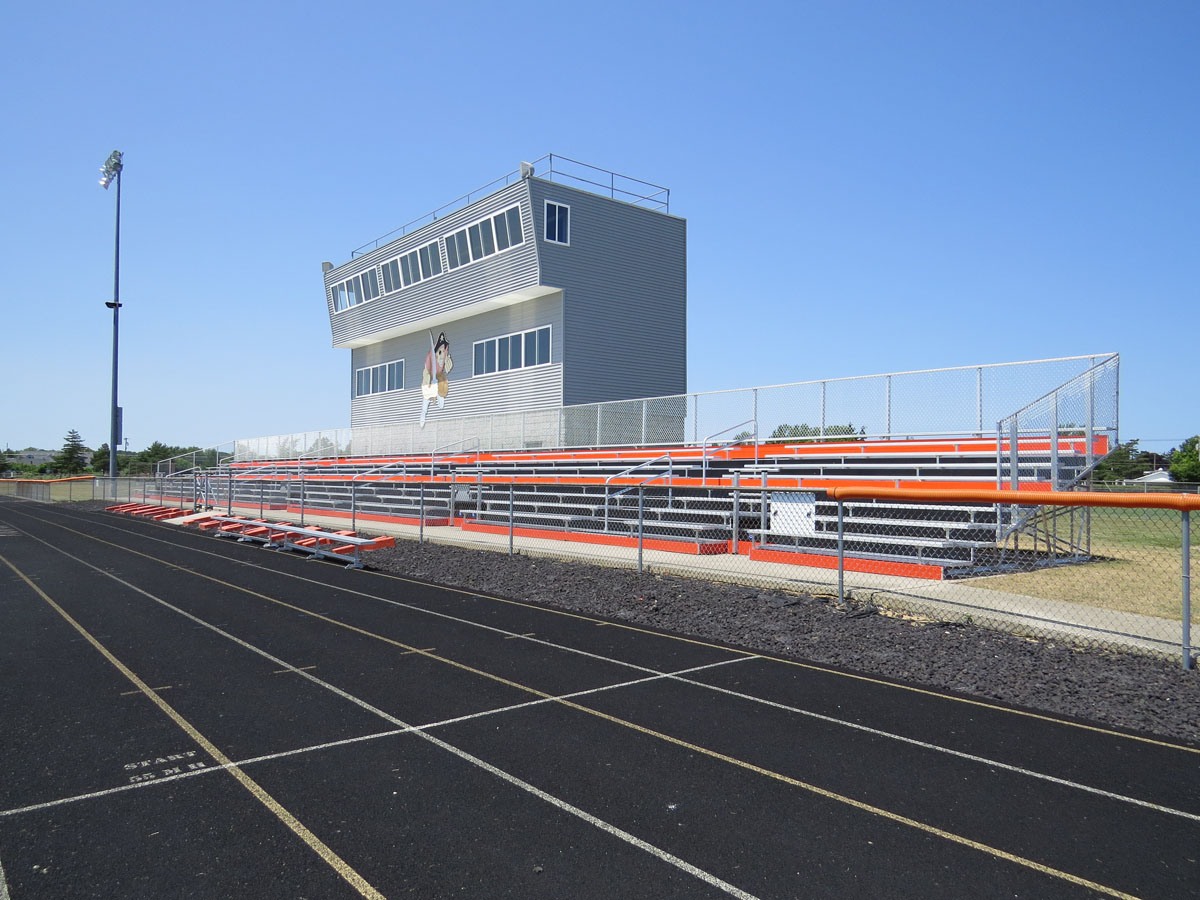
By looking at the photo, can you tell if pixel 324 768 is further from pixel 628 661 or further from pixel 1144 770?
pixel 1144 770

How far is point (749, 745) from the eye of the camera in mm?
5934

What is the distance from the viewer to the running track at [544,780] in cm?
404

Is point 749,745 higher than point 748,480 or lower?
lower

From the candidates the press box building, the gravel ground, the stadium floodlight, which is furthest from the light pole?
the gravel ground

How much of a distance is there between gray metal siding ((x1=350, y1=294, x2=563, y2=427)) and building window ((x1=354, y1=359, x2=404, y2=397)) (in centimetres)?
28

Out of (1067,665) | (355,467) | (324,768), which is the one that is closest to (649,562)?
(1067,665)

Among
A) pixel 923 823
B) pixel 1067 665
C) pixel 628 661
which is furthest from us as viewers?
pixel 628 661

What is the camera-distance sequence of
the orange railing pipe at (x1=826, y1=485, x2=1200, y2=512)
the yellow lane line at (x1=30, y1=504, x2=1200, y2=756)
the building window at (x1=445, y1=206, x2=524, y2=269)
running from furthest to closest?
the building window at (x1=445, y1=206, x2=524, y2=269) < the orange railing pipe at (x1=826, y1=485, x2=1200, y2=512) < the yellow lane line at (x1=30, y1=504, x2=1200, y2=756)

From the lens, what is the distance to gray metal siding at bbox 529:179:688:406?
29.1 metres

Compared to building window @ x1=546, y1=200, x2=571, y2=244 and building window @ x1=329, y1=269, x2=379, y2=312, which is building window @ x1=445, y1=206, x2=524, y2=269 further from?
building window @ x1=329, y1=269, x2=379, y2=312

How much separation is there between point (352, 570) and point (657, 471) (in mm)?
8749

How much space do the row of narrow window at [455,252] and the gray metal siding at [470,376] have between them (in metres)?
2.24

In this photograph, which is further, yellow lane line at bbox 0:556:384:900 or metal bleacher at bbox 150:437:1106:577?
metal bleacher at bbox 150:437:1106:577

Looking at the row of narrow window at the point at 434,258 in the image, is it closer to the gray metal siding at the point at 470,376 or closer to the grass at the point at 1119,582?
the gray metal siding at the point at 470,376
